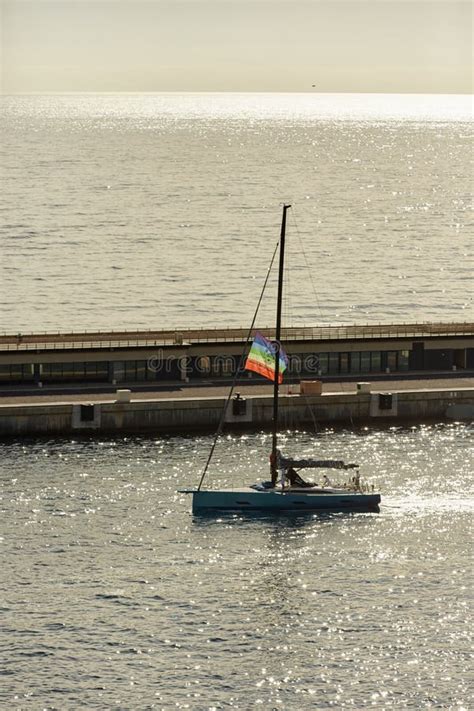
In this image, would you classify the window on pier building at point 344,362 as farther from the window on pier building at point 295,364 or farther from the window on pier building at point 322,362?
the window on pier building at point 295,364

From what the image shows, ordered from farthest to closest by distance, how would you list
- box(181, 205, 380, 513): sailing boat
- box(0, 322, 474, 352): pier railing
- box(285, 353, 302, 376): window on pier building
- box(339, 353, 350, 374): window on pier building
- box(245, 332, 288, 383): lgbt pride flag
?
box(339, 353, 350, 374): window on pier building, box(0, 322, 474, 352): pier railing, box(285, 353, 302, 376): window on pier building, box(245, 332, 288, 383): lgbt pride flag, box(181, 205, 380, 513): sailing boat

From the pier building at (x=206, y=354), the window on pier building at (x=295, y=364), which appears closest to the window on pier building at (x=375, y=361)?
the pier building at (x=206, y=354)

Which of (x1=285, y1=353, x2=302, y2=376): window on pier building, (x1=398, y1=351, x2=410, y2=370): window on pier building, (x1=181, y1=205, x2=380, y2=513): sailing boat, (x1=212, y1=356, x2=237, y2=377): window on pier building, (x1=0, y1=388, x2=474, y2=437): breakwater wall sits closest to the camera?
(x1=181, y1=205, x2=380, y2=513): sailing boat

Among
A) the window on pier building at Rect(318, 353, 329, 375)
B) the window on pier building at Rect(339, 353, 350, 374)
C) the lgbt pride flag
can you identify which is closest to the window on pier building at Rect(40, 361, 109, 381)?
the window on pier building at Rect(318, 353, 329, 375)

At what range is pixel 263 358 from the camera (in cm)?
8581

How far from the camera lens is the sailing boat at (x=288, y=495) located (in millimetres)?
78625

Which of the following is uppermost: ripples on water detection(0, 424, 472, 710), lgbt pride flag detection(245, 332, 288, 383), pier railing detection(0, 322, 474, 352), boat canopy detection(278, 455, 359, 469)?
lgbt pride flag detection(245, 332, 288, 383)

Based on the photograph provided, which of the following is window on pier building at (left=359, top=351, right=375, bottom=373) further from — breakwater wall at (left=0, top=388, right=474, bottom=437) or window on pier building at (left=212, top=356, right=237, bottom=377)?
window on pier building at (left=212, top=356, right=237, bottom=377)

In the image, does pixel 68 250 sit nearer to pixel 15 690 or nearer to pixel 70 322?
pixel 70 322

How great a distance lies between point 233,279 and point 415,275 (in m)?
19.4

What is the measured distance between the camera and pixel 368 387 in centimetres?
9769

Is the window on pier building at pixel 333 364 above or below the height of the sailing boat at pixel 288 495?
above

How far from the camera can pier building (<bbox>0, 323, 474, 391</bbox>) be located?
99250 millimetres

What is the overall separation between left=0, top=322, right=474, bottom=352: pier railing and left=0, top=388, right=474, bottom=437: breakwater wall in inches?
312
